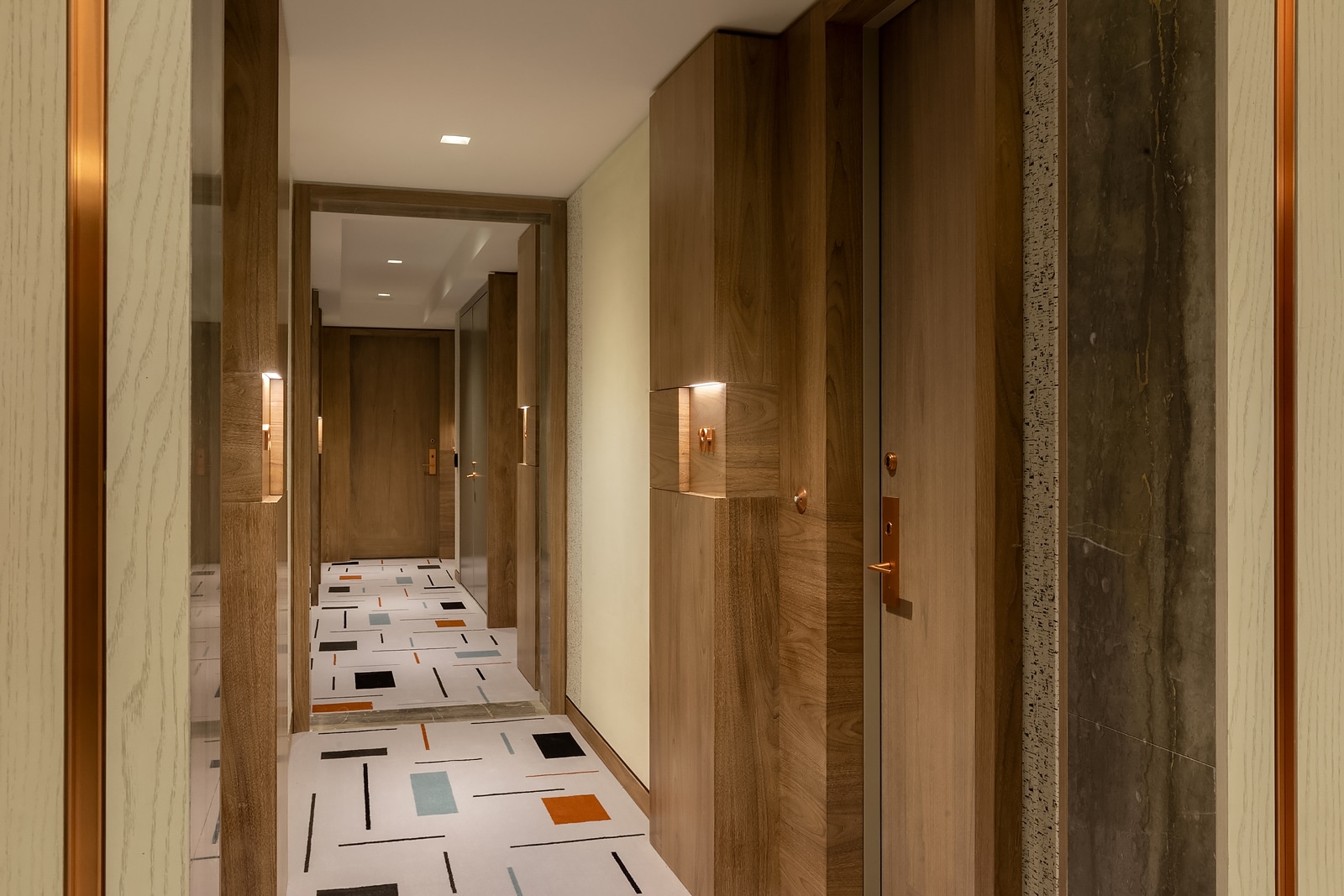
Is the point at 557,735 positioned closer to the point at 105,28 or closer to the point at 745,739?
the point at 745,739

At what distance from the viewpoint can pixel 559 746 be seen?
14.9ft

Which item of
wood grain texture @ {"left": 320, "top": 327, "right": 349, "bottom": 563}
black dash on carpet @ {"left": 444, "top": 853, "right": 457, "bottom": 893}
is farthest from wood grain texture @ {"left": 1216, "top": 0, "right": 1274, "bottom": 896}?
wood grain texture @ {"left": 320, "top": 327, "right": 349, "bottom": 563}

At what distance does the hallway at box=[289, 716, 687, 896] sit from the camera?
3.14 metres

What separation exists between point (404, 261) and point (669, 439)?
464cm

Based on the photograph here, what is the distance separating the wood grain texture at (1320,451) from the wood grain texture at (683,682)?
1.87 m

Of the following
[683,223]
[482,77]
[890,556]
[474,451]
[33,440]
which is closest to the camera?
[33,440]

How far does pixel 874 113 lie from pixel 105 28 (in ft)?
7.38

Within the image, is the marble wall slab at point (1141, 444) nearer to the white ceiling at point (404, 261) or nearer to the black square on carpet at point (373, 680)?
the white ceiling at point (404, 261)

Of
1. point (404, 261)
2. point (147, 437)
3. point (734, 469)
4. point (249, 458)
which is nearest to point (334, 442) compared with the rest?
point (404, 261)

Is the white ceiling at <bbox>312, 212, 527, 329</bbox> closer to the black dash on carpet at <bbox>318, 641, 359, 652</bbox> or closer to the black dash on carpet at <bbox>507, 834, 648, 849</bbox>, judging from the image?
the black dash on carpet at <bbox>318, 641, 359, 652</bbox>

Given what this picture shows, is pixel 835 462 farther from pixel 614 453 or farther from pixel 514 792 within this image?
pixel 514 792

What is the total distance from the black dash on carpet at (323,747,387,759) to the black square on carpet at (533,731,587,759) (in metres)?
0.67

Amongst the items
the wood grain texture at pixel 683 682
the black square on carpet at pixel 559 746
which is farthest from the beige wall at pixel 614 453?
the wood grain texture at pixel 683 682

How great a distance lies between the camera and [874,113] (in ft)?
8.84
